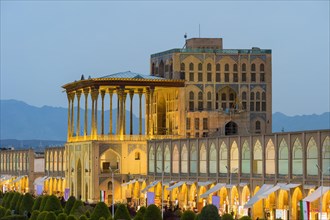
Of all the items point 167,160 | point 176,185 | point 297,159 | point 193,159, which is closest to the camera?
point 297,159

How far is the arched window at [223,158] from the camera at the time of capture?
104812 mm

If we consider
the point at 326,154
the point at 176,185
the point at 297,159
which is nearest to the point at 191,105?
the point at 176,185

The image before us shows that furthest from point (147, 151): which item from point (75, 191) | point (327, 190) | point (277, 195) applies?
point (327, 190)

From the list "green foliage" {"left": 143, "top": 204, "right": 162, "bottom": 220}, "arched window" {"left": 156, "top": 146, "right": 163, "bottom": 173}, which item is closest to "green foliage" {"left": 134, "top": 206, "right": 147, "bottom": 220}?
"green foliage" {"left": 143, "top": 204, "right": 162, "bottom": 220}

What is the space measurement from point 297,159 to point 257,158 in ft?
28.1

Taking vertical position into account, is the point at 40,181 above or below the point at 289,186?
below

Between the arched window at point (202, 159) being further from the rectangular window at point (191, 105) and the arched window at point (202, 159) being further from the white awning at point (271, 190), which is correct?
the rectangular window at point (191, 105)

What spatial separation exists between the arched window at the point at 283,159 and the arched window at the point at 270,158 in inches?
53.2

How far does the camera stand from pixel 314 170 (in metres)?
86.4

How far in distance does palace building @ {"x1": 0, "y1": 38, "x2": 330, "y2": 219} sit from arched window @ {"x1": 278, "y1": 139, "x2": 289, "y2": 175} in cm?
104

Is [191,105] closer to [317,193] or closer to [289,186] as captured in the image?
[289,186]

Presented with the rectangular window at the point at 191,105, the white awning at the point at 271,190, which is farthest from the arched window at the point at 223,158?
the rectangular window at the point at 191,105

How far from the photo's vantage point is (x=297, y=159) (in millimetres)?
89750

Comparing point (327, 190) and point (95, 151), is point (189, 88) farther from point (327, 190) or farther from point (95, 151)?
point (327, 190)
